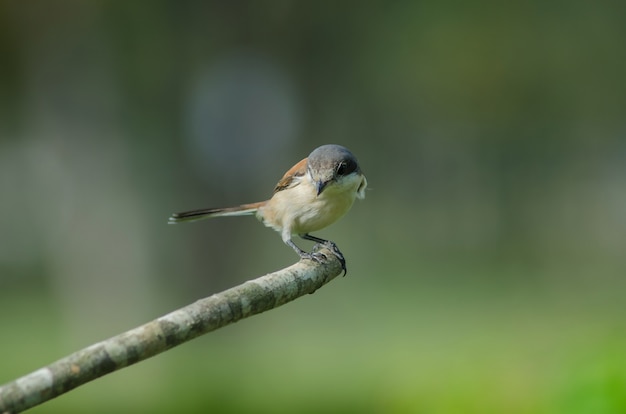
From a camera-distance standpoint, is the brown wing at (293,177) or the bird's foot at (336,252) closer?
the bird's foot at (336,252)

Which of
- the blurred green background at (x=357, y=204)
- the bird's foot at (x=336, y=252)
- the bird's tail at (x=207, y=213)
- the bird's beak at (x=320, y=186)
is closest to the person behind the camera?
the bird's foot at (x=336, y=252)

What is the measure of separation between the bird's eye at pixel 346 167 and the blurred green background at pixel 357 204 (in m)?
1.56

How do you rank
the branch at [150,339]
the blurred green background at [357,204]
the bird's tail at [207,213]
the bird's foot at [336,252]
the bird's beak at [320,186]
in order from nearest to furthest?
the branch at [150,339] → the bird's foot at [336,252] → the bird's beak at [320,186] → the bird's tail at [207,213] → the blurred green background at [357,204]

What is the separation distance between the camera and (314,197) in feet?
11.7

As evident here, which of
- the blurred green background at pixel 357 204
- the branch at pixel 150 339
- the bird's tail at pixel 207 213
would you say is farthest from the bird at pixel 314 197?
the blurred green background at pixel 357 204

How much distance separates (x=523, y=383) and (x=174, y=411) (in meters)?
2.63

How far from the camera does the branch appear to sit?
169cm

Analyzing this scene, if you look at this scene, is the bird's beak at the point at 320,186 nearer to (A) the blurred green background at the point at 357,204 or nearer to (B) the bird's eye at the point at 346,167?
(B) the bird's eye at the point at 346,167

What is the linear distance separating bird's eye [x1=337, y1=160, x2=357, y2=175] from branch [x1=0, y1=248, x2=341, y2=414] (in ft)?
3.27

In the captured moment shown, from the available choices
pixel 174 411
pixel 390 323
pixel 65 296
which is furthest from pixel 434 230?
pixel 174 411

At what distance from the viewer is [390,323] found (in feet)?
40.9

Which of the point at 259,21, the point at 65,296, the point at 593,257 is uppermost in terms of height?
the point at 259,21

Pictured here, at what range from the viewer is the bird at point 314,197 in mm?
3391

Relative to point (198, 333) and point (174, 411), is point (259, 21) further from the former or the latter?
point (198, 333)
